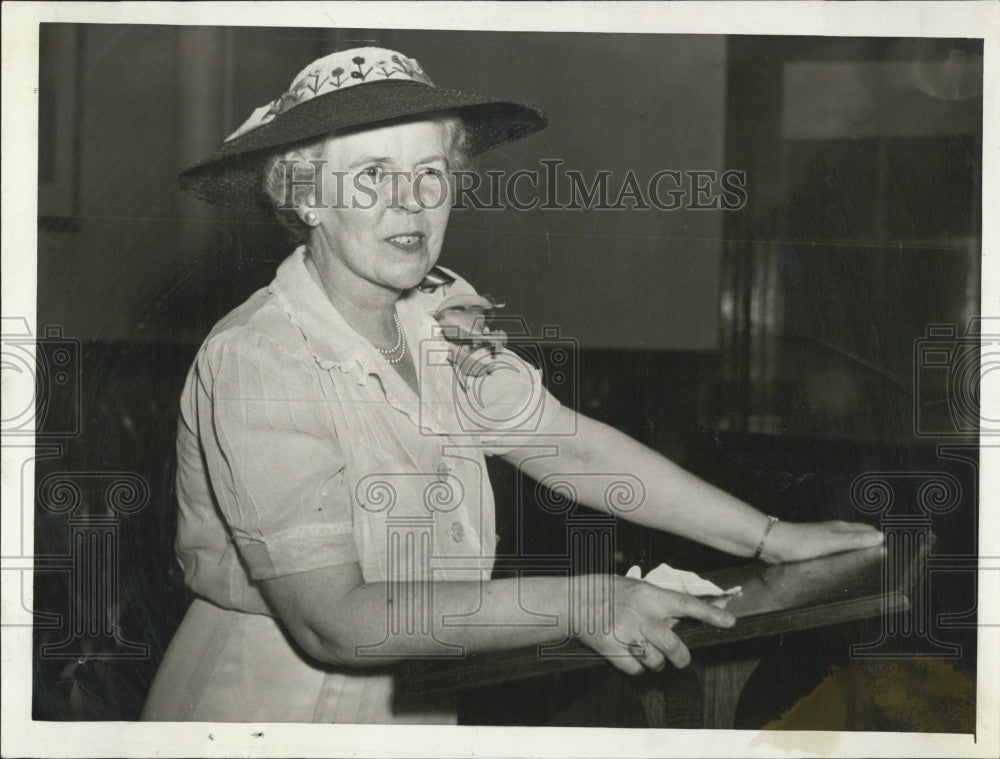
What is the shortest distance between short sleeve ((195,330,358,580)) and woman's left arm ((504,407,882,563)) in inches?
28.5

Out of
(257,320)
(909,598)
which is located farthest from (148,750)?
(909,598)

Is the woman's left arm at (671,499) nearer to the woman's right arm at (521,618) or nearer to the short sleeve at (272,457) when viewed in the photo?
the woman's right arm at (521,618)

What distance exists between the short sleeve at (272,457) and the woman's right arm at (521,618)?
0.76ft

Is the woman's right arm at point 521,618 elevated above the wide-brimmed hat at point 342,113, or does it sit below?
below

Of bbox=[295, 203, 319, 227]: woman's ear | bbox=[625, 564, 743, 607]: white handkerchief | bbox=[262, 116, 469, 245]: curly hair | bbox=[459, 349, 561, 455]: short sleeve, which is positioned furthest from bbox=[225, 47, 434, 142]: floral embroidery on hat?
bbox=[625, 564, 743, 607]: white handkerchief

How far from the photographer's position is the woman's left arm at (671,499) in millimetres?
3320

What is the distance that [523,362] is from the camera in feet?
10.9

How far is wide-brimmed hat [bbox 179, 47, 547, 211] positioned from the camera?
3240 millimetres

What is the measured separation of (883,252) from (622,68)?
105 cm

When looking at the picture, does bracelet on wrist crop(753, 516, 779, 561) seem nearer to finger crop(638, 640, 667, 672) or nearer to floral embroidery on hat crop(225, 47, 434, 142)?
finger crop(638, 640, 667, 672)

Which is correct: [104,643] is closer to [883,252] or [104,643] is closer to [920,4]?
[883,252]

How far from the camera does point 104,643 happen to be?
131 inches

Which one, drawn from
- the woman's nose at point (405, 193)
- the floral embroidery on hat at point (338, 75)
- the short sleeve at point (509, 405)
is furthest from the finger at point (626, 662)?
the floral embroidery on hat at point (338, 75)

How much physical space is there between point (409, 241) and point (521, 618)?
125 centimetres
